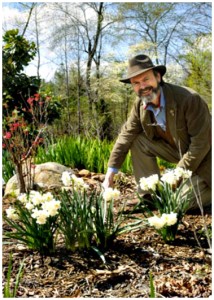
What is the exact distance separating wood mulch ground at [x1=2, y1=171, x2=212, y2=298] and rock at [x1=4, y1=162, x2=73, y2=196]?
1.64m

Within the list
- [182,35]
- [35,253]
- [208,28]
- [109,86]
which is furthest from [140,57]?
[109,86]

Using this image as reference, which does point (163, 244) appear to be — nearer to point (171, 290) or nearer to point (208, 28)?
point (171, 290)

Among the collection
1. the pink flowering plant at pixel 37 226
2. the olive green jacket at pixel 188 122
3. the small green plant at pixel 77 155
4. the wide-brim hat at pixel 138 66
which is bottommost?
the pink flowering plant at pixel 37 226

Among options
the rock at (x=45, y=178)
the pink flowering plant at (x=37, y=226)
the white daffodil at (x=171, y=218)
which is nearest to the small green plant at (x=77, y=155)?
the rock at (x=45, y=178)

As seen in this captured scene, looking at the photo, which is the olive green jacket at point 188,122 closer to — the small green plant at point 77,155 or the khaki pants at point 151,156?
the khaki pants at point 151,156

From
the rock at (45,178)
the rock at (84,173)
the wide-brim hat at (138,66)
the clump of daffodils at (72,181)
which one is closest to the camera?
the clump of daffodils at (72,181)

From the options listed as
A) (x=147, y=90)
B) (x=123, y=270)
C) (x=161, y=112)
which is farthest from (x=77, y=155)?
(x=123, y=270)

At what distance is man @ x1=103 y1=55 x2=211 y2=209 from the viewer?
286 cm

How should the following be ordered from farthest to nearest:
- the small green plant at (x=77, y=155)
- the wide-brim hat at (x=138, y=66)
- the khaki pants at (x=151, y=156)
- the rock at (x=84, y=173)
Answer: the small green plant at (x=77, y=155)
the rock at (x=84, y=173)
the khaki pants at (x=151, y=156)
the wide-brim hat at (x=138, y=66)

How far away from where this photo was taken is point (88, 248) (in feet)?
7.23

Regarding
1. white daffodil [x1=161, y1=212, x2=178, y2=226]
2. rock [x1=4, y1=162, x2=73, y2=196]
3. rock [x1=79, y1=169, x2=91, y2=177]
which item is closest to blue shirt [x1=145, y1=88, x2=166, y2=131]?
white daffodil [x1=161, y1=212, x2=178, y2=226]

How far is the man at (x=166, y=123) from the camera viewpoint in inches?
113

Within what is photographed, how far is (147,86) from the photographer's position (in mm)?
2877

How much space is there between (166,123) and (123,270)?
4.48ft
